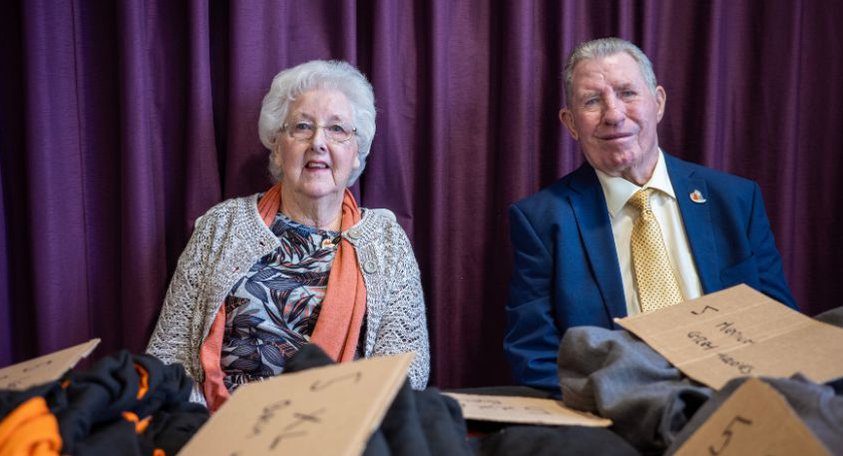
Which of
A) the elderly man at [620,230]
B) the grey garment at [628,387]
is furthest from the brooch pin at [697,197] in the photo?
the grey garment at [628,387]

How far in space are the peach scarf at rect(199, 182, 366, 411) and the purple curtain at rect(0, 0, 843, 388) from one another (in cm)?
32

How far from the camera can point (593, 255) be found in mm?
1623

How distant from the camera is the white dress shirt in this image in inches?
62.9

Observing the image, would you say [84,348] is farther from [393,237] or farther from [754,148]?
Answer: [754,148]

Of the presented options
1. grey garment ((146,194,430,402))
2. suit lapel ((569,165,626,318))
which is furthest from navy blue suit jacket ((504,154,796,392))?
grey garment ((146,194,430,402))

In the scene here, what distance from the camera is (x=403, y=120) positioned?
6.61 ft

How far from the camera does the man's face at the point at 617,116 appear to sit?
1.66 metres

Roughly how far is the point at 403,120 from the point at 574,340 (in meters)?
1.09

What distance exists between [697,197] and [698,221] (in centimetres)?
7

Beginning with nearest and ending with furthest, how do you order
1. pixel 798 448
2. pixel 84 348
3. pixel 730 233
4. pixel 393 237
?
pixel 798 448 → pixel 84 348 → pixel 730 233 → pixel 393 237

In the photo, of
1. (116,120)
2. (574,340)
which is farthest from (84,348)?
(116,120)

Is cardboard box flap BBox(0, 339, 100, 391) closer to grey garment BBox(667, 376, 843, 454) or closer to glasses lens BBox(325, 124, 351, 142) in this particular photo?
grey garment BBox(667, 376, 843, 454)

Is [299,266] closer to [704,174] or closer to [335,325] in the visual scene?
[335,325]

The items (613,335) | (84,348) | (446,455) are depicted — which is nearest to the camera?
(446,455)
